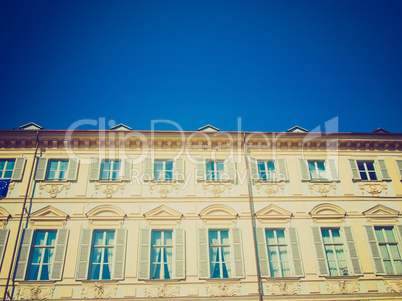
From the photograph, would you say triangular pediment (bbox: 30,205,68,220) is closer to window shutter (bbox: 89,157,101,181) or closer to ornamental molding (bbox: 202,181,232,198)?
window shutter (bbox: 89,157,101,181)

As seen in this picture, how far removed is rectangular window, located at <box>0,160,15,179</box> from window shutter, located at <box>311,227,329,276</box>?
13.6m

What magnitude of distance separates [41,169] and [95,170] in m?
2.39

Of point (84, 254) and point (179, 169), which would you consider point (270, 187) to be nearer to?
point (179, 169)

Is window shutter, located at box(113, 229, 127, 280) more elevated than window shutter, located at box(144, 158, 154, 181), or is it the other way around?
window shutter, located at box(144, 158, 154, 181)

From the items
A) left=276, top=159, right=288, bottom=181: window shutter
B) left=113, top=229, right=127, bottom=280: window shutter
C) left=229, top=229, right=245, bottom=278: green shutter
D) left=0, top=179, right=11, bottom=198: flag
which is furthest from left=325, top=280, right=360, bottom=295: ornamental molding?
left=0, top=179, right=11, bottom=198: flag

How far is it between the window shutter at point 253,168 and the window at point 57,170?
28.0 feet

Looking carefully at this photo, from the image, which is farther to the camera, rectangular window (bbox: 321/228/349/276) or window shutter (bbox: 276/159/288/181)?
window shutter (bbox: 276/159/288/181)

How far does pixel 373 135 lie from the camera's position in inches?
620

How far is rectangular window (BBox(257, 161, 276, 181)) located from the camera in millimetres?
14898

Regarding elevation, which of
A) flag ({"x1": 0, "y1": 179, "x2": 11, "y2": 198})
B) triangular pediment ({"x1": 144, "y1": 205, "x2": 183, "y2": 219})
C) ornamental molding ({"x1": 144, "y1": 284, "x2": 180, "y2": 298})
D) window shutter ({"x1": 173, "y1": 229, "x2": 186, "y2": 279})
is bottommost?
ornamental molding ({"x1": 144, "y1": 284, "x2": 180, "y2": 298})

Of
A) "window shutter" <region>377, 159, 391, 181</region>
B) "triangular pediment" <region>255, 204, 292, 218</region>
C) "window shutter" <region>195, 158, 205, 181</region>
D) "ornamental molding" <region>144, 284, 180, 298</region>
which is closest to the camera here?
"ornamental molding" <region>144, 284, 180, 298</region>

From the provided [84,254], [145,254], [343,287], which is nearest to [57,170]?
[84,254]

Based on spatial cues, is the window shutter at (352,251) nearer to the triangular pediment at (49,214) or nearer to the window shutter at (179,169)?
the window shutter at (179,169)

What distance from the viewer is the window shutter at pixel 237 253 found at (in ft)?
40.8
